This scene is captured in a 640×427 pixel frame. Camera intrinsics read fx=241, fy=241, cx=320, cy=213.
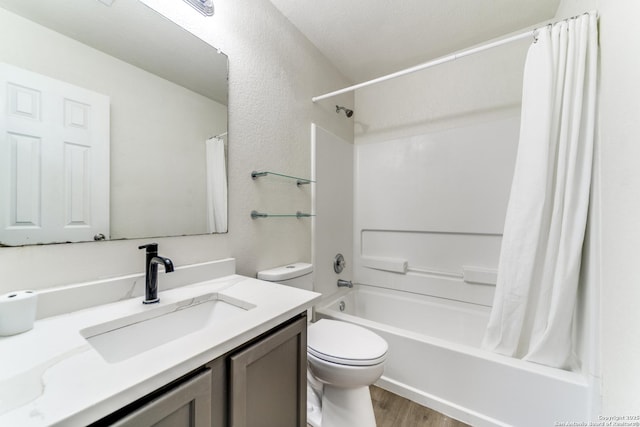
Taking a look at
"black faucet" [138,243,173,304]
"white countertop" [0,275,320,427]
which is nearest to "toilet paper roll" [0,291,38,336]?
"white countertop" [0,275,320,427]

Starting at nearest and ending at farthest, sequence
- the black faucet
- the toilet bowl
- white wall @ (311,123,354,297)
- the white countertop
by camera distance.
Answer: the white countertop < the black faucet < the toilet bowl < white wall @ (311,123,354,297)

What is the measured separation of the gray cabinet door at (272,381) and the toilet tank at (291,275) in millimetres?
522

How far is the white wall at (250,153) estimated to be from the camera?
0.76m

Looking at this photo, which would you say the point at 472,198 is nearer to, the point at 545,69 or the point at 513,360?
the point at 545,69

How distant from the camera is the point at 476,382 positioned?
1246mm

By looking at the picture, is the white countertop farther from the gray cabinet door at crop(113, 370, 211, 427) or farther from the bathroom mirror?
the bathroom mirror

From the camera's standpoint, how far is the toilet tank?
4.38 ft

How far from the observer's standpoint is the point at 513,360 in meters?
1.20

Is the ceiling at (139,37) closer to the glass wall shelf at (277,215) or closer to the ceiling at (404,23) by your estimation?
the glass wall shelf at (277,215)

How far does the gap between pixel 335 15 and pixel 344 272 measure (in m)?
1.99

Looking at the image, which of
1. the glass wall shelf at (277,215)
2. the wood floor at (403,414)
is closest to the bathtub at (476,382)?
the wood floor at (403,414)

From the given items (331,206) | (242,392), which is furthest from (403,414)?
(331,206)

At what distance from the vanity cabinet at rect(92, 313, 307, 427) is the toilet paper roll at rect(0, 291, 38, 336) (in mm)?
436

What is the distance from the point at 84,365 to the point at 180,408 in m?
0.20
